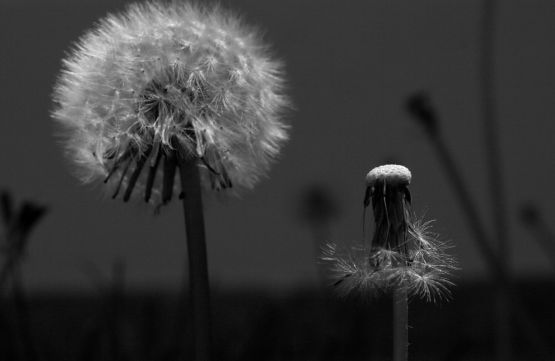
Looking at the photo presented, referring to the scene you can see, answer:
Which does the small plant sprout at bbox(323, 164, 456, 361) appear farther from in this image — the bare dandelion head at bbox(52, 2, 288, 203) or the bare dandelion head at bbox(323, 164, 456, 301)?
the bare dandelion head at bbox(52, 2, 288, 203)

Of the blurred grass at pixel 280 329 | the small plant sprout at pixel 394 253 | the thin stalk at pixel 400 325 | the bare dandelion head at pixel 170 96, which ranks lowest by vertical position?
the blurred grass at pixel 280 329

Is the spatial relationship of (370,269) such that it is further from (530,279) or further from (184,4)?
(530,279)

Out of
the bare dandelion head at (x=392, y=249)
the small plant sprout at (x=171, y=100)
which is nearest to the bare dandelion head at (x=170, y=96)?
the small plant sprout at (x=171, y=100)

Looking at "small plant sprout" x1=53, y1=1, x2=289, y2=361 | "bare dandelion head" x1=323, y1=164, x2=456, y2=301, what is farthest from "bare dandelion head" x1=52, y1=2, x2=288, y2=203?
"bare dandelion head" x1=323, y1=164, x2=456, y2=301

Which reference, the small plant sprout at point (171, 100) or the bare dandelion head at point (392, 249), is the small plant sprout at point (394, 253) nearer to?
the bare dandelion head at point (392, 249)

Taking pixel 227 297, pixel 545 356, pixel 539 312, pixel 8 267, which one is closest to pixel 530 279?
pixel 539 312
